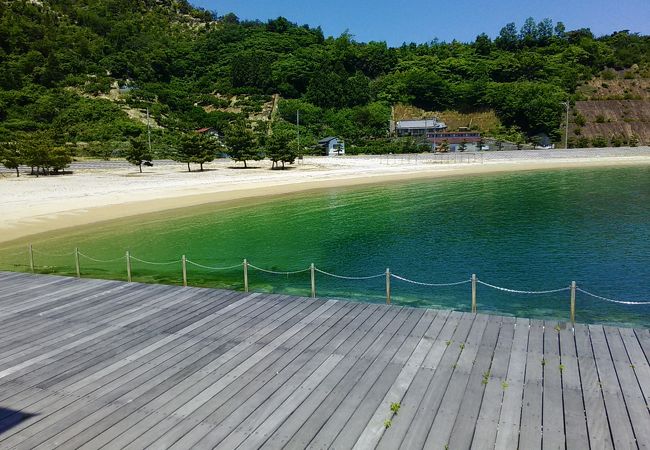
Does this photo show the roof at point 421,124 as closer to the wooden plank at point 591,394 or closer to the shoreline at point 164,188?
the shoreline at point 164,188

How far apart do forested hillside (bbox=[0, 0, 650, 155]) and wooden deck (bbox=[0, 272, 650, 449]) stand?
228 feet

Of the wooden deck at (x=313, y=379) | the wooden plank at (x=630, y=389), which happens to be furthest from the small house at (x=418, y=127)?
the wooden plank at (x=630, y=389)

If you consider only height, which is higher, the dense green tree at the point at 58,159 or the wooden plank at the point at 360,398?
the dense green tree at the point at 58,159

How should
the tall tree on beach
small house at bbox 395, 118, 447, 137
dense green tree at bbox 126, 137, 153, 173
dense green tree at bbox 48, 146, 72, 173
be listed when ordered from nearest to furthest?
the tall tree on beach, dense green tree at bbox 48, 146, 72, 173, dense green tree at bbox 126, 137, 153, 173, small house at bbox 395, 118, 447, 137

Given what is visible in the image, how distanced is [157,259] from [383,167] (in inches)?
2007

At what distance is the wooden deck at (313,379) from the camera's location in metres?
6.31

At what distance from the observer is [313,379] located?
7.90m

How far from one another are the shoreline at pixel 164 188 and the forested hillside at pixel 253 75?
85.2ft

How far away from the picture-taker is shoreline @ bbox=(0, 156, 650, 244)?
33.9 m

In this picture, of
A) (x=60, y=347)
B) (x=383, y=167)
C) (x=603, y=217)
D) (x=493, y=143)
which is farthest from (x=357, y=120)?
(x=60, y=347)

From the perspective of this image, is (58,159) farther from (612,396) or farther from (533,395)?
(612,396)

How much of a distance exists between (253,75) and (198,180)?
87819 mm

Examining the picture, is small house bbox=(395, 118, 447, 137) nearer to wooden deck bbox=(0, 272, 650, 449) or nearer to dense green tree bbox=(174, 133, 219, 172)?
dense green tree bbox=(174, 133, 219, 172)

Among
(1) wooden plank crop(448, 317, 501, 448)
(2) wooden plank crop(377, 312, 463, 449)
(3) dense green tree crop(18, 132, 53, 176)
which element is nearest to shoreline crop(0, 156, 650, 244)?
(3) dense green tree crop(18, 132, 53, 176)
